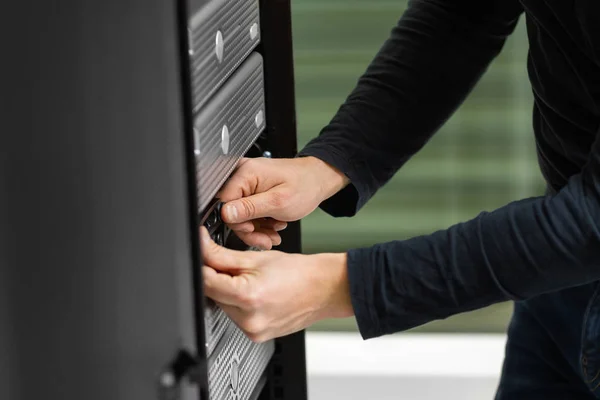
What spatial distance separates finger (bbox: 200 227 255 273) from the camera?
0.77 metres

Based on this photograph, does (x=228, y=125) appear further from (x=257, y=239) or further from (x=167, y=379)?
(x=167, y=379)

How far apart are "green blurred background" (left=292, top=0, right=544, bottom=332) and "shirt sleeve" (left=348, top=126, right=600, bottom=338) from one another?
878mm

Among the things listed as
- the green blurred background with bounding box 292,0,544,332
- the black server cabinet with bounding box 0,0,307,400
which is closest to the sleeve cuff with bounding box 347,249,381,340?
the black server cabinet with bounding box 0,0,307,400

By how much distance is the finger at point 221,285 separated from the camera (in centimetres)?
76

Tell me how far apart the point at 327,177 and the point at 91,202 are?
1.37ft

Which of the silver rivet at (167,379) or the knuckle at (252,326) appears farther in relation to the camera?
the knuckle at (252,326)

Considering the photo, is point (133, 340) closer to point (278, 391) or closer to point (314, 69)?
point (278, 391)

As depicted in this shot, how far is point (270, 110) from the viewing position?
0.99 metres

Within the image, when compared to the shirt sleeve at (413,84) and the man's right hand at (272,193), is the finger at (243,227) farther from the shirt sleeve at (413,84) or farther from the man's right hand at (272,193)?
the shirt sleeve at (413,84)

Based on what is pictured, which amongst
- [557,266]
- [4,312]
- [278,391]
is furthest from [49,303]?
[278,391]

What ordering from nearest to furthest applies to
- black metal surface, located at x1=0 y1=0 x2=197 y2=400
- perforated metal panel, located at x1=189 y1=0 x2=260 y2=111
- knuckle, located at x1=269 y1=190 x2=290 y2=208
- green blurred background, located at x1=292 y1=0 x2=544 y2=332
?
black metal surface, located at x1=0 y1=0 x2=197 y2=400 → perforated metal panel, located at x1=189 y1=0 x2=260 y2=111 → knuckle, located at x1=269 y1=190 x2=290 y2=208 → green blurred background, located at x1=292 y1=0 x2=544 y2=332

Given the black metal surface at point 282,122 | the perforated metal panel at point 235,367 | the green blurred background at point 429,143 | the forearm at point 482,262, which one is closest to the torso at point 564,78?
the forearm at point 482,262

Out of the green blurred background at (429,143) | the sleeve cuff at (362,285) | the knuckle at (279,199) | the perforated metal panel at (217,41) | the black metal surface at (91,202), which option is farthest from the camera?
the green blurred background at (429,143)

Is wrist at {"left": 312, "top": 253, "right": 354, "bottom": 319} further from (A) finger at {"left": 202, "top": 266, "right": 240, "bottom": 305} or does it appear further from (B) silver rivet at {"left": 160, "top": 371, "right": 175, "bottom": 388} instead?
(B) silver rivet at {"left": 160, "top": 371, "right": 175, "bottom": 388}
